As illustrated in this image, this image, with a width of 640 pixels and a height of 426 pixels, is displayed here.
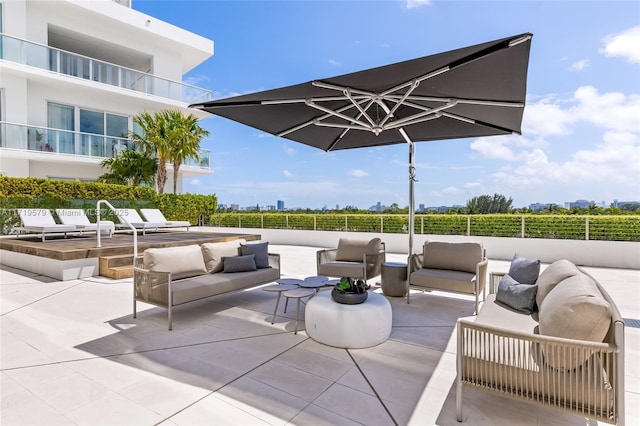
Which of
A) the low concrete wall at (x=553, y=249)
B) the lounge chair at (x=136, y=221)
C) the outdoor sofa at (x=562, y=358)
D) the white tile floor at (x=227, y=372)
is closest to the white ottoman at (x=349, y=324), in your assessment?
the white tile floor at (x=227, y=372)

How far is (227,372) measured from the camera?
2768 mm

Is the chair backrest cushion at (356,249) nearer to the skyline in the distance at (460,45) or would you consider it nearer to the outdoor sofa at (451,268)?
the outdoor sofa at (451,268)

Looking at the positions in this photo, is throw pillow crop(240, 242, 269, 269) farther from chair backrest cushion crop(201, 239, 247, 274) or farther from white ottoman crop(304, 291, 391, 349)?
white ottoman crop(304, 291, 391, 349)

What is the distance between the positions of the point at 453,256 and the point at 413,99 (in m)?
2.39

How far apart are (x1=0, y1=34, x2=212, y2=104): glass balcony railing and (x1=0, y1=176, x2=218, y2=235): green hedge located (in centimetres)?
454

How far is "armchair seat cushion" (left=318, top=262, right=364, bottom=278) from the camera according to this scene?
5.36 m

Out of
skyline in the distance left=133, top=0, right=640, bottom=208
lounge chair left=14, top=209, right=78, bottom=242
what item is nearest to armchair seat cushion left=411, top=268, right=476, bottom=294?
skyline in the distance left=133, top=0, right=640, bottom=208

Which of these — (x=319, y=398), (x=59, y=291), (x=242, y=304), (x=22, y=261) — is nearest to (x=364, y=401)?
(x=319, y=398)

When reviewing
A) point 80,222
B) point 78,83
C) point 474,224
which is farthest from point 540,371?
point 78,83

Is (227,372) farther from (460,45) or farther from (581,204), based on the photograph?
(581,204)

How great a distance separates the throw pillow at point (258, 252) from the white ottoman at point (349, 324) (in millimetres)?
1957

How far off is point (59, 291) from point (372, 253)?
17.1ft

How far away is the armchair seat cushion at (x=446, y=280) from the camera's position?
4336 millimetres

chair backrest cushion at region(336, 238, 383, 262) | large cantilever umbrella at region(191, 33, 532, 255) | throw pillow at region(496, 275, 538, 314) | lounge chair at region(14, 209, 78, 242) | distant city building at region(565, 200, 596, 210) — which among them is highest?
large cantilever umbrella at region(191, 33, 532, 255)
